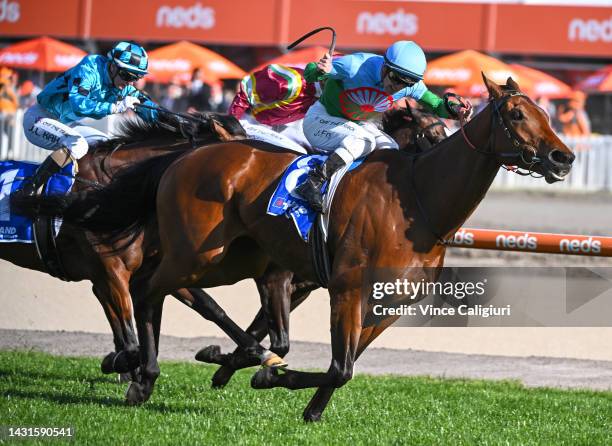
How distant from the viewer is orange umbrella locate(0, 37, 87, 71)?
2238 centimetres

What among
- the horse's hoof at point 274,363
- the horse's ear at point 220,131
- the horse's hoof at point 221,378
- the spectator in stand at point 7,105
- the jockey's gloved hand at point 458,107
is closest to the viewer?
the horse's hoof at point 274,363

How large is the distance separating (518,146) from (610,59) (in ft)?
74.0

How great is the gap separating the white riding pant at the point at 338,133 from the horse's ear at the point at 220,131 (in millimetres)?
818

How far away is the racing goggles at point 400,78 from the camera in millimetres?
6055

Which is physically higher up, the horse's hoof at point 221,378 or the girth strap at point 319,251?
the girth strap at point 319,251

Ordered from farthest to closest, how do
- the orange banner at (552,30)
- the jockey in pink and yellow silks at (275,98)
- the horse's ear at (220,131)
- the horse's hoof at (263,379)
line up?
1. the orange banner at (552,30)
2. the jockey in pink and yellow silks at (275,98)
3. the horse's ear at (220,131)
4. the horse's hoof at (263,379)

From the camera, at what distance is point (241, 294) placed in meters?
10.1

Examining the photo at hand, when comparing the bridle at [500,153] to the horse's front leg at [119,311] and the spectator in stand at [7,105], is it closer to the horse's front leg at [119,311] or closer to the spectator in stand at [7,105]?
the horse's front leg at [119,311]

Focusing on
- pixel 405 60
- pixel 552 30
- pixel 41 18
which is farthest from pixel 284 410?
pixel 41 18

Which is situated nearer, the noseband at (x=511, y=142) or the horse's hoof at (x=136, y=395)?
the noseband at (x=511, y=142)

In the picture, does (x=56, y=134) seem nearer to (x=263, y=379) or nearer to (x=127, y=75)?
(x=127, y=75)

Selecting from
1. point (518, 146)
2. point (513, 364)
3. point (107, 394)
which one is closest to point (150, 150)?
point (107, 394)

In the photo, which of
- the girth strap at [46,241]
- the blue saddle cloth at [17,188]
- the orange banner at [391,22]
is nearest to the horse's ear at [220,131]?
the blue saddle cloth at [17,188]

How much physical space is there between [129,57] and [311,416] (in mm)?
2590
